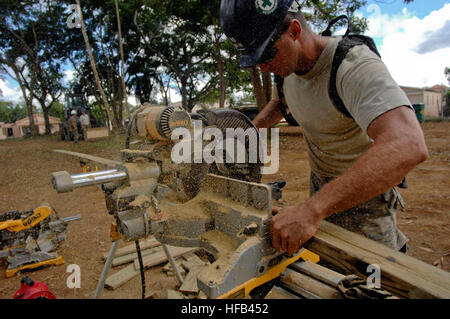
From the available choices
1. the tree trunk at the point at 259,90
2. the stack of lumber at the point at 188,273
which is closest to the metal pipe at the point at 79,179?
the stack of lumber at the point at 188,273

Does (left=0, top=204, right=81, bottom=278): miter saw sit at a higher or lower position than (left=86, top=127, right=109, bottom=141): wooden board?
lower

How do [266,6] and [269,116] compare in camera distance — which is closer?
[266,6]

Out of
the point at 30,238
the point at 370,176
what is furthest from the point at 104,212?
the point at 370,176

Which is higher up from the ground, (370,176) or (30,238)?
(370,176)

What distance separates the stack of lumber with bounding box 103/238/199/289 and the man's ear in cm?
236

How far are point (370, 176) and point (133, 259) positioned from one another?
320 centimetres

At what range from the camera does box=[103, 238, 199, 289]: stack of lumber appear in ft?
10.2

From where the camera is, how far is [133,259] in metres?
3.50

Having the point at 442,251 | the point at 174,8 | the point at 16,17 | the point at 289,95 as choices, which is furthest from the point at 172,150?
the point at 16,17

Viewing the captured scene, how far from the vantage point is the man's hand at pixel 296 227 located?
3.33 ft

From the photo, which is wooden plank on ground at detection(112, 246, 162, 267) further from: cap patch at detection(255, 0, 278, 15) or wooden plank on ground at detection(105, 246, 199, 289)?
cap patch at detection(255, 0, 278, 15)

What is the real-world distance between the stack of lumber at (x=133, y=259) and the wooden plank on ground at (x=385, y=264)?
2.16 meters

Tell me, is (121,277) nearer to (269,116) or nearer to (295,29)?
(269,116)

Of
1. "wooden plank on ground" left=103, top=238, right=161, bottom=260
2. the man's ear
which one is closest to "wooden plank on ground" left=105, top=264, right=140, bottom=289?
"wooden plank on ground" left=103, top=238, right=161, bottom=260
